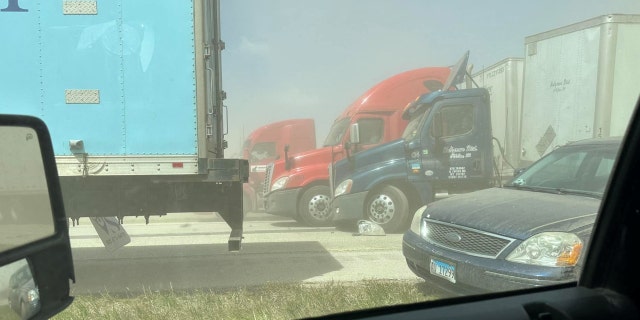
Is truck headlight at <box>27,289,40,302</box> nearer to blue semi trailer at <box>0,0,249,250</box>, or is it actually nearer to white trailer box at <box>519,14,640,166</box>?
blue semi trailer at <box>0,0,249,250</box>

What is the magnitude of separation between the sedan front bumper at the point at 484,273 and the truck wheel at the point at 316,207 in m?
5.68

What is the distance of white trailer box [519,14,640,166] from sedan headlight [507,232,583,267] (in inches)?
139

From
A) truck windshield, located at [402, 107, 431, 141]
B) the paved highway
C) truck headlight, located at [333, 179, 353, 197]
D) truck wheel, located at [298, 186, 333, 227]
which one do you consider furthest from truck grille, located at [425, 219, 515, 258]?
truck wheel, located at [298, 186, 333, 227]

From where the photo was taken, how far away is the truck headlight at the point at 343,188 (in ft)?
29.3

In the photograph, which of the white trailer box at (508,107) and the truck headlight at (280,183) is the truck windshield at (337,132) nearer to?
the truck headlight at (280,183)

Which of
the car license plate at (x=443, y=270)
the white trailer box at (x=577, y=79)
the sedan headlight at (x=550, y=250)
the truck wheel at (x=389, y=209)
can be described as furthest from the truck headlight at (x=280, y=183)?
the sedan headlight at (x=550, y=250)

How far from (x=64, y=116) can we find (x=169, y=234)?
4.59 m

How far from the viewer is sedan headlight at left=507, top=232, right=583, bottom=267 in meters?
3.26

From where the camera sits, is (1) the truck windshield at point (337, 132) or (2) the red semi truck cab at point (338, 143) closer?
(2) the red semi truck cab at point (338, 143)

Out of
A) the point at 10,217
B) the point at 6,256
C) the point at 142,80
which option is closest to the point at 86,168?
the point at 142,80

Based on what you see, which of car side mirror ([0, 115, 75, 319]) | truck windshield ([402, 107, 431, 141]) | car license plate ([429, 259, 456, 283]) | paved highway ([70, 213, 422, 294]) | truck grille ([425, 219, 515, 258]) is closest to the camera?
car side mirror ([0, 115, 75, 319])

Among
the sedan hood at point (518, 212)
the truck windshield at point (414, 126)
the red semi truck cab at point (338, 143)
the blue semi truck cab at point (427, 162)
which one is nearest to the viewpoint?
the sedan hood at point (518, 212)

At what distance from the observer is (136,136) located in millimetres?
4930

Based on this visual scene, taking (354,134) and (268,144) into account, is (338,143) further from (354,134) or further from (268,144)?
(268,144)
